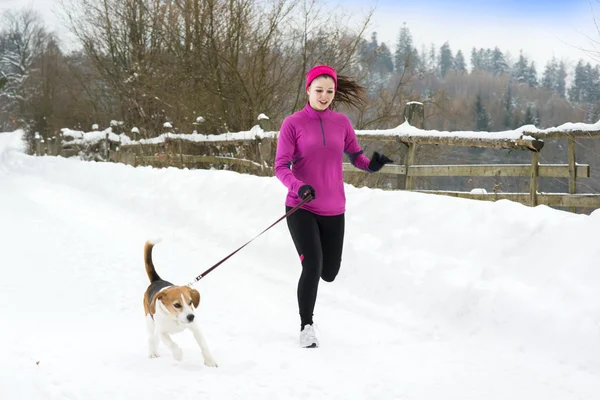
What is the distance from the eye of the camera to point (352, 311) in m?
5.16

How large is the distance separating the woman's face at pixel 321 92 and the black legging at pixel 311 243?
87cm

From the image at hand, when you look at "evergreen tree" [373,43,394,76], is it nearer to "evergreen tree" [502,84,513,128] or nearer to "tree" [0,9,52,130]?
"tree" [0,9,52,130]

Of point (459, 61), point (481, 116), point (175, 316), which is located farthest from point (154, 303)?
point (459, 61)

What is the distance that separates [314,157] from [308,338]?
55.9 inches

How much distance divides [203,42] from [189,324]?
12043mm

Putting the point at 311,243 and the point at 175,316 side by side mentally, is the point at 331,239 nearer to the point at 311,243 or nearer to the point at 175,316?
the point at 311,243

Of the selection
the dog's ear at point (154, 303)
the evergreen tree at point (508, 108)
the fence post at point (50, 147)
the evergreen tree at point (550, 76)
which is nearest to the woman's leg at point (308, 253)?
the dog's ear at point (154, 303)

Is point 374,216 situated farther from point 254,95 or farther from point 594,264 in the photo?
point 254,95

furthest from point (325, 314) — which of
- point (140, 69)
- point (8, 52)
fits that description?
point (8, 52)

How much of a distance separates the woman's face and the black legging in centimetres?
87

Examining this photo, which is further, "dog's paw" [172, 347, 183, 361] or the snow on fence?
the snow on fence

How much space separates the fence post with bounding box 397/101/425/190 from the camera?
27.1 ft

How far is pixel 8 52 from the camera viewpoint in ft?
185

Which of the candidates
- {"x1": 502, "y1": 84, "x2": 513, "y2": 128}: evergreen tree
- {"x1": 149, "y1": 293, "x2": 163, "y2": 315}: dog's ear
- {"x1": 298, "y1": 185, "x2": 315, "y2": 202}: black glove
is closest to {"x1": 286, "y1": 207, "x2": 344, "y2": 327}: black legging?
{"x1": 298, "y1": 185, "x2": 315, "y2": 202}: black glove
